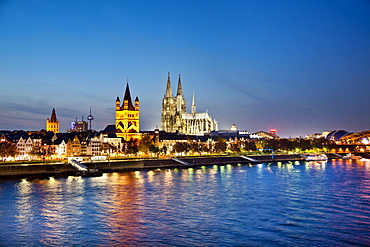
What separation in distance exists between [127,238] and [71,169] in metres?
41.7

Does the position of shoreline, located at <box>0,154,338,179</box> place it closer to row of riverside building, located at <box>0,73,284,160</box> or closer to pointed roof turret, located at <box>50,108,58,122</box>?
row of riverside building, located at <box>0,73,284,160</box>

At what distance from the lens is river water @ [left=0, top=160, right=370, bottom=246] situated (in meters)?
23.5

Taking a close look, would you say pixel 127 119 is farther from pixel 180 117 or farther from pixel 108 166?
pixel 108 166

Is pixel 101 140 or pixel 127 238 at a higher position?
pixel 101 140

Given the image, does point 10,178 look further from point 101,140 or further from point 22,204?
point 101,140

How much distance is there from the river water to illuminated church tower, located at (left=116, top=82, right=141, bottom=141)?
75349 millimetres

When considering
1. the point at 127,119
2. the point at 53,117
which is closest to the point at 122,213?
the point at 127,119

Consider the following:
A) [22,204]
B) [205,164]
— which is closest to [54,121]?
[205,164]

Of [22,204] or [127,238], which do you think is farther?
[22,204]

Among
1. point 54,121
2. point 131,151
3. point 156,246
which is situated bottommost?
point 156,246

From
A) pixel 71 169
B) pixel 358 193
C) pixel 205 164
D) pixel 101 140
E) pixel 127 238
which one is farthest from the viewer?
pixel 101 140

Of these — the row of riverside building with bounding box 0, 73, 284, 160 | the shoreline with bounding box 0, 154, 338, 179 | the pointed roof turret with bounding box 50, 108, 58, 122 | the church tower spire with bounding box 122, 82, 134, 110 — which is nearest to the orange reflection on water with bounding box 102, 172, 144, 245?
the shoreline with bounding box 0, 154, 338, 179

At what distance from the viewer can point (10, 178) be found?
5428cm

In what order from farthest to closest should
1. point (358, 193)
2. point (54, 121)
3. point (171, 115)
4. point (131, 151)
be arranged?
point (171, 115)
point (54, 121)
point (131, 151)
point (358, 193)
